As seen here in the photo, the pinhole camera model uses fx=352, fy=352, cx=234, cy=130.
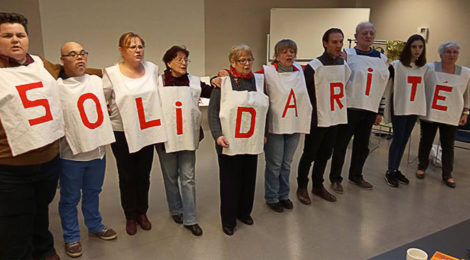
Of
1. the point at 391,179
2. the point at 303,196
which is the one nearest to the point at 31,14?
the point at 303,196

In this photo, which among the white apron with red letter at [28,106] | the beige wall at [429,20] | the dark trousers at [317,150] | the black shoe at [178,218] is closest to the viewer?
the white apron with red letter at [28,106]

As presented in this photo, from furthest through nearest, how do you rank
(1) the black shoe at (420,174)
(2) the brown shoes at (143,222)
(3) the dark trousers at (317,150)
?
(1) the black shoe at (420,174) → (3) the dark trousers at (317,150) → (2) the brown shoes at (143,222)

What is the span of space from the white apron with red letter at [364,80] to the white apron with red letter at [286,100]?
0.59 meters

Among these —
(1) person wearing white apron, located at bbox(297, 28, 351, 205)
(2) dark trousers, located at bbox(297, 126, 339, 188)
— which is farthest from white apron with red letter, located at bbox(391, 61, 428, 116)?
(2) dark trousers, located at bbox(297, 126, 339, 188)

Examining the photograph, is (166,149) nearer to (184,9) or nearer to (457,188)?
(457,188)

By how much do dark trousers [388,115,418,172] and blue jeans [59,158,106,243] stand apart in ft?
8.78

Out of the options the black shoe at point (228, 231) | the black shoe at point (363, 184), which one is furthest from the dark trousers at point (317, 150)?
the black shoe at point (228, 231)

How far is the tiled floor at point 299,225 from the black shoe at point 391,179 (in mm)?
50

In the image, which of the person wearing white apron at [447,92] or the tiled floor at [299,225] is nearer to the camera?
the tiled floor at [299,225]

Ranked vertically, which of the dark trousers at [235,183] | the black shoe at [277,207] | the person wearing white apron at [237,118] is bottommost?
the black shoe at [277,207]

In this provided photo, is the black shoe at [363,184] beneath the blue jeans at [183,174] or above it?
beneath

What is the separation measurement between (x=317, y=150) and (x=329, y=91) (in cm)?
55

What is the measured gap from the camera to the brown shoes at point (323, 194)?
3157 mm

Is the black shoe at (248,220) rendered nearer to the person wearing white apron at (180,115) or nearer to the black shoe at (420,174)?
the person wearing white apron at (180,115)
